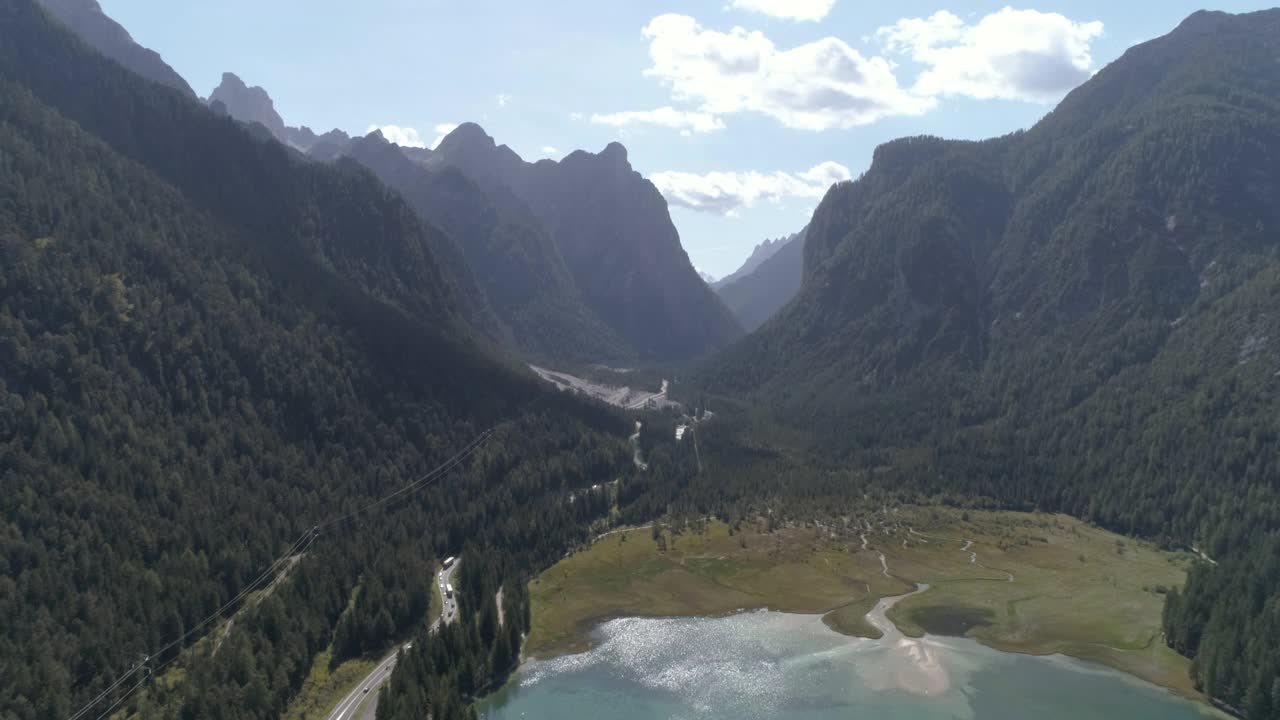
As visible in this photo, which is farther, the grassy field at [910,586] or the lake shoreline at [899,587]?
the grassy field at [910,586]

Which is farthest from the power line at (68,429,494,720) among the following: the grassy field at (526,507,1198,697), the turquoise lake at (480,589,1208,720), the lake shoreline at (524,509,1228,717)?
the turquoise lake at (480,589,1208,720)

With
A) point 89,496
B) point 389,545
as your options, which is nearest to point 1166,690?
point 389,545

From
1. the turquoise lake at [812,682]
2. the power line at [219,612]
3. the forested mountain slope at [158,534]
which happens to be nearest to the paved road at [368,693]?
the forested mountain slope at [158,534]

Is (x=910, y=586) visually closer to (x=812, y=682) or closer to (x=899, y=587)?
(x=899, y=587)

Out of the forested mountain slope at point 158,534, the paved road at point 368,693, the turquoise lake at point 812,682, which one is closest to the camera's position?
the paved road at point 368,693

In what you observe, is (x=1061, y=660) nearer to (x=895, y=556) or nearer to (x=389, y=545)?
(x=895, y=556)

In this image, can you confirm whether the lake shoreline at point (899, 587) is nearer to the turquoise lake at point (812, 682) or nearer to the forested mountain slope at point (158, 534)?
the turquoise lake at point (812, 682)
